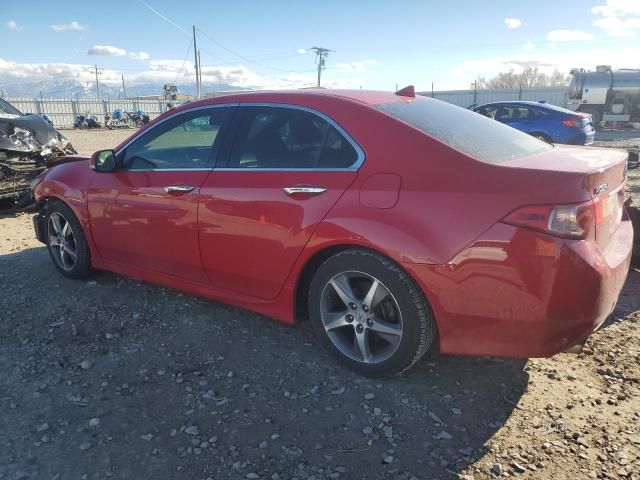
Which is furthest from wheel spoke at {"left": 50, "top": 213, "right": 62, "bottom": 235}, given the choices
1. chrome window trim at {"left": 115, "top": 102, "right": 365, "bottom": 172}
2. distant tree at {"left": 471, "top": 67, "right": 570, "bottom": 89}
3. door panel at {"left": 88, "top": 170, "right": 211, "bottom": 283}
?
distant tree at {"left": 471, "top": 67, "right": 570, "bottom": 89}

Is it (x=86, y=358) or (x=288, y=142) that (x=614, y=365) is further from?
(x=86, y=358)

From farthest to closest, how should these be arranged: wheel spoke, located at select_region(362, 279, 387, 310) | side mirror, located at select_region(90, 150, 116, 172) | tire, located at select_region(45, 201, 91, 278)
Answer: tire, located at select_region(45, 201, 91, 278) → side mirror, located at select_region(90, 150, 116, 172) → wheel spoke, located at select_region(362, 279, 387, 310)

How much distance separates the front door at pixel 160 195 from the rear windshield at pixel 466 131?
132 cm

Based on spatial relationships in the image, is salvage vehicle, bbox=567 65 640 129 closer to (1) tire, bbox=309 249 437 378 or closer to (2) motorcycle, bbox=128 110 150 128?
(1) tire, bbox=309 249 437 378

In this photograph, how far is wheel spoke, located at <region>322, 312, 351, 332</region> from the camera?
3.08 m

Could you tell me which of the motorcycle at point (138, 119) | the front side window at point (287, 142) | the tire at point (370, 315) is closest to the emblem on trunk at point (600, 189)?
the tire at point (370, 315)

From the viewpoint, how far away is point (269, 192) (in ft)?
10.4

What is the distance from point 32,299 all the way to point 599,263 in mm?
Answer: 4202

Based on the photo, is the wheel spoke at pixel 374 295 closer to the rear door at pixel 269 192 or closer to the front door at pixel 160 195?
the rear door at pixel 269 192

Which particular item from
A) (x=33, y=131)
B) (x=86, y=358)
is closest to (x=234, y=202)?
(x=86, y=358)

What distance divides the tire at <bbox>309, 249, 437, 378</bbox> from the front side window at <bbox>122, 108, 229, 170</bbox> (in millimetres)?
1267

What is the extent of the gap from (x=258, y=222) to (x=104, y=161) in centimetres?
173

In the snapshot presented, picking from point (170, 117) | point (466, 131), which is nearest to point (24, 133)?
point (170, 117)

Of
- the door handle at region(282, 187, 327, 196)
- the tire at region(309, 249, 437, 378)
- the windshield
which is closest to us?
the tire at region(309, 249, 437, 378)
